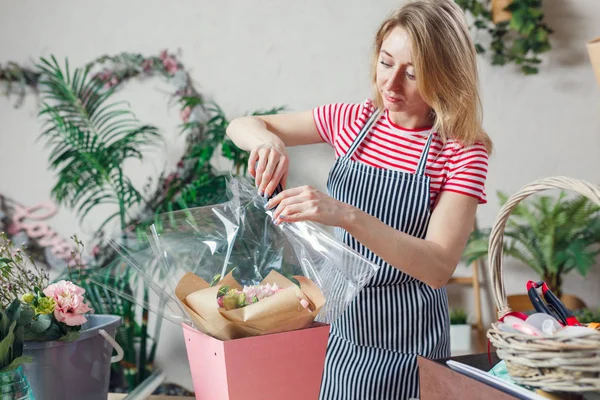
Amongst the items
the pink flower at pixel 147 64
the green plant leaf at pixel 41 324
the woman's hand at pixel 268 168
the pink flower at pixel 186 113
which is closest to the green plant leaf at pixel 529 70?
the pink flower at pixel 186 113

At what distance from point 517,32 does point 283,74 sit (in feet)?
4.03

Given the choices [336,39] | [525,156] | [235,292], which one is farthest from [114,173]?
[235,292]

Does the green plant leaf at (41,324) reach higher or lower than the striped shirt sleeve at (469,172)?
lower

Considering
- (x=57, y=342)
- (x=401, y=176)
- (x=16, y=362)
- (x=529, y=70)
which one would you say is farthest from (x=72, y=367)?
(x=529, y=70)

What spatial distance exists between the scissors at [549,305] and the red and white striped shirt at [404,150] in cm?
48

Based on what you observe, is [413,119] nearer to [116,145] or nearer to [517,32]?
[517,32]

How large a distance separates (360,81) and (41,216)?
6.22 ft

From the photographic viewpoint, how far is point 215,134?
11.2 ft

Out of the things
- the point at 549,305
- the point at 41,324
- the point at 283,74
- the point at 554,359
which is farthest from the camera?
the point at 283,74

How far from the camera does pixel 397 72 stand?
135cm

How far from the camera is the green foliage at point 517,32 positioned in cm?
325

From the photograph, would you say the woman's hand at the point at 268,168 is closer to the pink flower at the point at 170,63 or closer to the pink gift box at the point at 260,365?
the pink gift box at the point at 260,365

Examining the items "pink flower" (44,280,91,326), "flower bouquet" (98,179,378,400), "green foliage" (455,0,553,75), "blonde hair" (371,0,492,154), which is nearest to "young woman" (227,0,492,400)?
"blonde hair" (371,0,492,154)

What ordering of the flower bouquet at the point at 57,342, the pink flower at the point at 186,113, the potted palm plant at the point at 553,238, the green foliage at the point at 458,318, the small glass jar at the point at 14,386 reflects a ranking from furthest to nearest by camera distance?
1. the pink flower at the point at 186,113
2. the green foliage at the point at 458,318
3. the potted palm plant at the point at 553,238
4. the flower bouquet at the point at 57,342
5. the small glass jar at the point at 14,386
